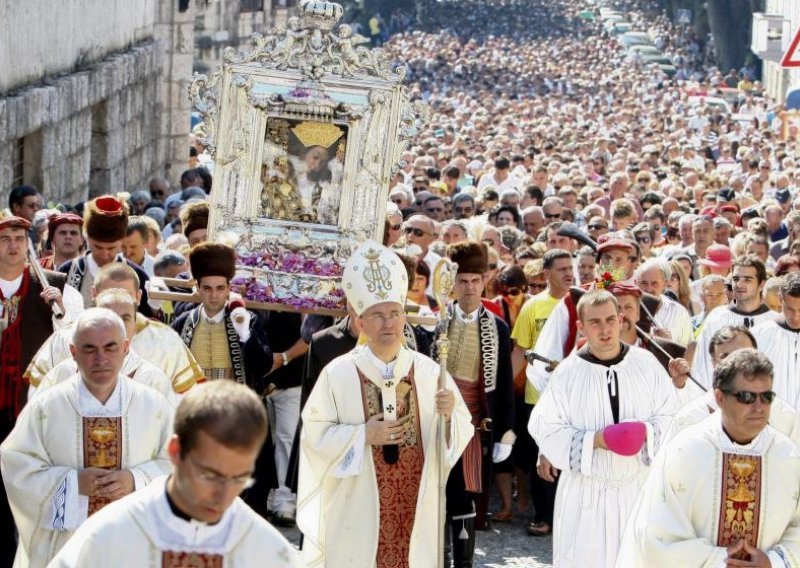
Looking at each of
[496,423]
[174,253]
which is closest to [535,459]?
[496,423]

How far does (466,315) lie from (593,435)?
194cm

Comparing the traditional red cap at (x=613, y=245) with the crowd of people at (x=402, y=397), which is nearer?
the crowd of people at (x=402, y=397)

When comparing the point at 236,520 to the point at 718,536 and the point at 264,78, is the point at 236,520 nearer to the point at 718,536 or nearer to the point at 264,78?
the point at 718,536

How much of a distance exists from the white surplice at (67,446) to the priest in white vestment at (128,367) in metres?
0.32

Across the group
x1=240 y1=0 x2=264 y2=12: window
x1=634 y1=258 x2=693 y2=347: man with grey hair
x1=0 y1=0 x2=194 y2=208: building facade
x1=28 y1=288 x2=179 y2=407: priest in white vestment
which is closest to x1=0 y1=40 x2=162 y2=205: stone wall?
x1=0 y1=0 x2=194 y2=208: building facade

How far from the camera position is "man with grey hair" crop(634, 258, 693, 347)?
11.1 m

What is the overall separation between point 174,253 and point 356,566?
3571mm

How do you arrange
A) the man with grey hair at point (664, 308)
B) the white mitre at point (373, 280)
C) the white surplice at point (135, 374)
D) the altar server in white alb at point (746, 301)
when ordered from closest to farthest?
the white surplice at point (135, 374), the white mitre at point (373, 280), the altar server in white alb at point (746, 301), the man with grey hair at point (664, 308)

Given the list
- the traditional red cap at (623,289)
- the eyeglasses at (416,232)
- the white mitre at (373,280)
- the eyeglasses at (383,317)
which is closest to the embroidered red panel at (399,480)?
the eyeglasses at (383,317)

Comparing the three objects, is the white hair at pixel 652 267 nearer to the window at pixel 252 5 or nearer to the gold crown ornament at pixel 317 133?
the gold crown ornament at pixel 317 133

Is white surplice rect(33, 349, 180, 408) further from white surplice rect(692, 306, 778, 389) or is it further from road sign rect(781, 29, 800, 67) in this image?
road sign rect(781, 29, 800, 67)

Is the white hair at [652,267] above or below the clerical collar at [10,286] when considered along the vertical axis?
below

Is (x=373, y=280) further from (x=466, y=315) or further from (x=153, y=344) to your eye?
(x=466, y=315)

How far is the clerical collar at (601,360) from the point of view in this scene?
8.71 m
